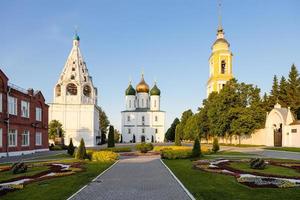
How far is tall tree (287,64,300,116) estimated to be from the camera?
63.8m

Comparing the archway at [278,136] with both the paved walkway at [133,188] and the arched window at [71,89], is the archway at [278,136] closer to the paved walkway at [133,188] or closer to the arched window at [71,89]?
the paved walkway at [133,188]

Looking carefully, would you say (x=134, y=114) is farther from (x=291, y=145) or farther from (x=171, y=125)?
(x=291, y=145)

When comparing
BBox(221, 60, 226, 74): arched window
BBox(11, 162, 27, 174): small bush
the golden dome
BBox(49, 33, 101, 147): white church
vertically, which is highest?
BBox(221, 60, 226, 74): arched window

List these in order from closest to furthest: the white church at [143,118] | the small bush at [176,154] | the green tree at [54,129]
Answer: the small bush at [176,154] → the green tree at [54,129] → the white church at [143,118]

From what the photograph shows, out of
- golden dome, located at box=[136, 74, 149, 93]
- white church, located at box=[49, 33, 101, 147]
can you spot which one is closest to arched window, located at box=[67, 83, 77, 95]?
white church, located at box=[49, 33, 101, 147]

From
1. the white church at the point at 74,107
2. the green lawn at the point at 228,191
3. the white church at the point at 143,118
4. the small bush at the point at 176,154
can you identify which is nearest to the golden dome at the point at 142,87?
the white church at the point at 143,118

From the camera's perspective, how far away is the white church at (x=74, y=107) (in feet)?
219

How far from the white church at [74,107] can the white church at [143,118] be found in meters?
39.9

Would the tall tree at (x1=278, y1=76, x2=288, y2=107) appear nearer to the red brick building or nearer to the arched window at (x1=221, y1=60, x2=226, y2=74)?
the arched window at (x1=221, y1=60, x2=226, y2=74)

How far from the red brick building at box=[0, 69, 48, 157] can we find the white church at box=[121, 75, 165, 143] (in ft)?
201

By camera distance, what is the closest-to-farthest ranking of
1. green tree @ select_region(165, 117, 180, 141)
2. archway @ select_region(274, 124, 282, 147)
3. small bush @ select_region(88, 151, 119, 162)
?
small bush @ select_region(88, 151, 119, 162) < archway @ select_region(274, 124, 282, 147) < green tree @ select_region(165, 117, 180, 141)

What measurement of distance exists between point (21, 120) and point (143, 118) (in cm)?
7099

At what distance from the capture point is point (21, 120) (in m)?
37.9

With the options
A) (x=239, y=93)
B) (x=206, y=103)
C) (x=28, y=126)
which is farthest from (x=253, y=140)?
(x=28, y=126)
